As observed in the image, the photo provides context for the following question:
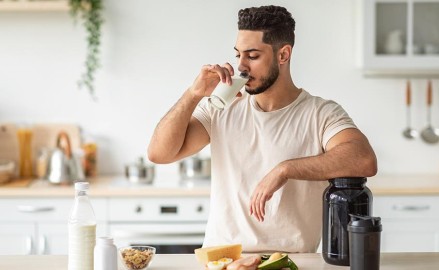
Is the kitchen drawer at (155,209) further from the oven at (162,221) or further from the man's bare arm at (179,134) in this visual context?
the man's bare arm at (179,134)

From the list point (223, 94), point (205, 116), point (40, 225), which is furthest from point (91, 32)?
point (223, 94)

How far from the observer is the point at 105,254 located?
2121mm

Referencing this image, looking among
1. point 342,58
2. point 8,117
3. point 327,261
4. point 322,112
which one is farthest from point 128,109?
point 327,261

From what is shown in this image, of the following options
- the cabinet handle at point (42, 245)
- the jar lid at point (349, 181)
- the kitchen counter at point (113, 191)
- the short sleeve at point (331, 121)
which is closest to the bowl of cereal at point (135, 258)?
the jar lid at point (349, 181)

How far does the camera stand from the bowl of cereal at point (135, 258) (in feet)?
7.39

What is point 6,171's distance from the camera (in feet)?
14.2

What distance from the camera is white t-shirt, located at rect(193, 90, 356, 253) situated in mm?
2664

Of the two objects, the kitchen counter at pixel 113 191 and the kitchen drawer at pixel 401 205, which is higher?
the kitchen counter at pixel 113 191

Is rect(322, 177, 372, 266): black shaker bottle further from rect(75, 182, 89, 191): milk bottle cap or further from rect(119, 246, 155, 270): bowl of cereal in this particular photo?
rect(75, 182, 89, 191): milk bottle cap

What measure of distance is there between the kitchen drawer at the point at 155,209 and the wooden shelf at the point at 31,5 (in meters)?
1.13

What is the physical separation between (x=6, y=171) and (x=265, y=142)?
202cm

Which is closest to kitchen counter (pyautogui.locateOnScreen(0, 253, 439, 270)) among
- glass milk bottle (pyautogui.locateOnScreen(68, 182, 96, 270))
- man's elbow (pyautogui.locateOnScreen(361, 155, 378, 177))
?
glass milk bottle (pyautogui.locateOnScreen(68, 182, 96, 270))

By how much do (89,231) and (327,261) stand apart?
0.70m

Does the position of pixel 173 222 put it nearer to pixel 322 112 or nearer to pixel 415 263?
pixel 322 112
